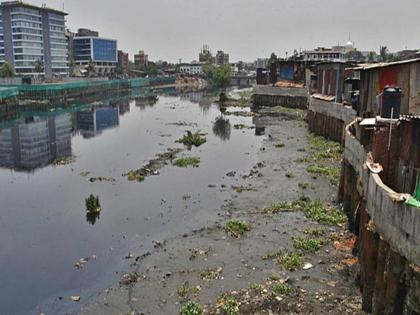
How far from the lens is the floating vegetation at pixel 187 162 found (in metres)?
34.7

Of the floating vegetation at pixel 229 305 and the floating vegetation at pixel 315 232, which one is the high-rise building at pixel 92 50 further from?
the floating vegetation at pixel 229 305

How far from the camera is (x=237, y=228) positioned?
20312mm

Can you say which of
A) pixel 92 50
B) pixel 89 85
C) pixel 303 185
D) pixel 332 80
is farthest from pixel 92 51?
pixel 303 185

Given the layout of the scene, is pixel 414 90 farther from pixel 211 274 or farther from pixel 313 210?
pixel 211 274

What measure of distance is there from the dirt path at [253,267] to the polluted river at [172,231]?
54mm

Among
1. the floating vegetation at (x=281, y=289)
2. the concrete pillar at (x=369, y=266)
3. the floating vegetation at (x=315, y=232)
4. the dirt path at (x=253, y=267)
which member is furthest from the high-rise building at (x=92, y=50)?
the concrete pillar at (x=369, y=266)

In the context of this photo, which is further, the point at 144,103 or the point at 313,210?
the point at 144,103

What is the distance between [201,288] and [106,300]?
342cm

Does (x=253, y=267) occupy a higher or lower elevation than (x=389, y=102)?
lower

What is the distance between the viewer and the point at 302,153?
36719 millimetres

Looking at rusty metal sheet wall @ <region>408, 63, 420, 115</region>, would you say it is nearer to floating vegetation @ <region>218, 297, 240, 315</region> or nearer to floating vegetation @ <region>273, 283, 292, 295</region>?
floating vegetation @ <region>273, 283, 292, 295</region>

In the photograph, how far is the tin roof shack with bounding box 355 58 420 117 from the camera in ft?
71.9

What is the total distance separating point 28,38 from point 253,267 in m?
153

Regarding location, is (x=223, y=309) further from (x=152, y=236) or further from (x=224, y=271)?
(x=152, y=236)
